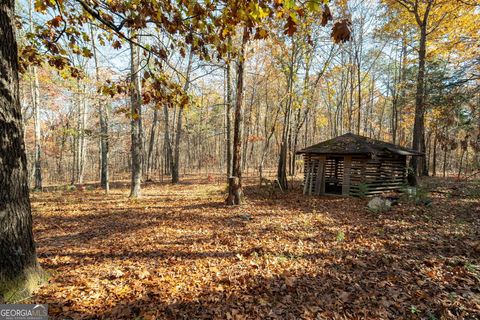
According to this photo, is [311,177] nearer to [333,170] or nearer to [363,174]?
[363,174]

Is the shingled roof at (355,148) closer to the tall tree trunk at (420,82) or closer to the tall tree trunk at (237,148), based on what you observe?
the tall tree trunk at (420,82)

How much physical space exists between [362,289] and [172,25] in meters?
5.01

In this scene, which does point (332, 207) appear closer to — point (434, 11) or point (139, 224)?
point (139, 224)

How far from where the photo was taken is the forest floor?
117 inches

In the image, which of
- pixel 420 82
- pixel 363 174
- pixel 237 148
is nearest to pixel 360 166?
pixel 363 174

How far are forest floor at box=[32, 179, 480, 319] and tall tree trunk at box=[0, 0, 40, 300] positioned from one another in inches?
17.5

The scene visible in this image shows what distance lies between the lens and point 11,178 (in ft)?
8.76

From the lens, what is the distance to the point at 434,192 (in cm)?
982

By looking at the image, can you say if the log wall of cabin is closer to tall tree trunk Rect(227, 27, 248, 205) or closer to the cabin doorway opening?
the cabin doorway opening

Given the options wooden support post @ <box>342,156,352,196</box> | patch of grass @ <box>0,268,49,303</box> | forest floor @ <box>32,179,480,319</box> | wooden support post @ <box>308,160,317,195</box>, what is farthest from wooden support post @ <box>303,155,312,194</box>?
patch of grass @ <box>0,268,49,303</box>

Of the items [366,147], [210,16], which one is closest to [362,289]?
[210,16]
